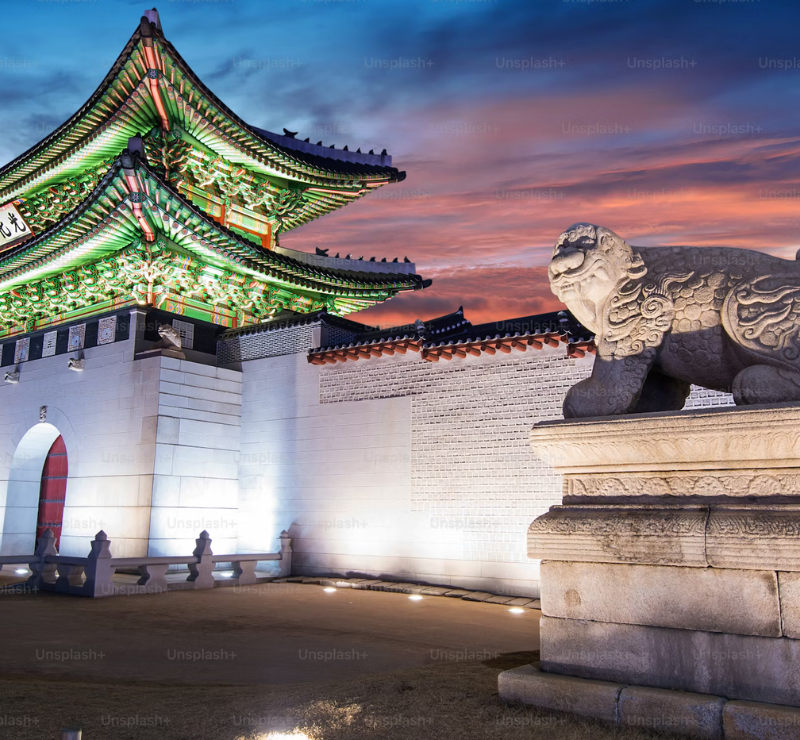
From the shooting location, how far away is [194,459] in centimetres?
1263

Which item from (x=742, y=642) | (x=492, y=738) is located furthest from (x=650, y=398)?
(x=492, y=738)

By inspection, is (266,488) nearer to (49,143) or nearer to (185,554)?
(185,554)

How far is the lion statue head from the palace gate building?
621 centimetres

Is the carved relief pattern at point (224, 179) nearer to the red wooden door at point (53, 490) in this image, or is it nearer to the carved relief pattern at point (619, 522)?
the red wooden door at point (53, 490)

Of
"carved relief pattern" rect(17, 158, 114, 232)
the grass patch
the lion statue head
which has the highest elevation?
"carved relief pattern" rect(17, 158, 114, 232)

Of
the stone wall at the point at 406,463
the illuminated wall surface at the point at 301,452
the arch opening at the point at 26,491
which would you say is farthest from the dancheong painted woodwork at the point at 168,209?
the arch opening at the point at 26,491

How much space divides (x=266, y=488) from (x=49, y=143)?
968 cm

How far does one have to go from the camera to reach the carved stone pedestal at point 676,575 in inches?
115

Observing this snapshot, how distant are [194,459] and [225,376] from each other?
1.75 metres

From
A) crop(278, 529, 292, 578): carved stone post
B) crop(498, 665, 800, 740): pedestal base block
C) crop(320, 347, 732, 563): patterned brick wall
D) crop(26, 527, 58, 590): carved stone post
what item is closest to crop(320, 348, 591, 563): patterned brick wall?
crop(320, 347, 732, 563): patterned brick wall

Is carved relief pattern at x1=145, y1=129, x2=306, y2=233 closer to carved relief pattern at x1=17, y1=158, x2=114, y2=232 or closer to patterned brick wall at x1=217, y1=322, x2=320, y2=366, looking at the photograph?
carved relief pattern at x1=17, y1=158, x2=114, y2=232

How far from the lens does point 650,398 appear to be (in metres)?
3.90

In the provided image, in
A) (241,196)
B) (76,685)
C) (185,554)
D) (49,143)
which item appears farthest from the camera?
(241,196)

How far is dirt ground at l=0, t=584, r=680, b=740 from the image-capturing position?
10.9 feet
